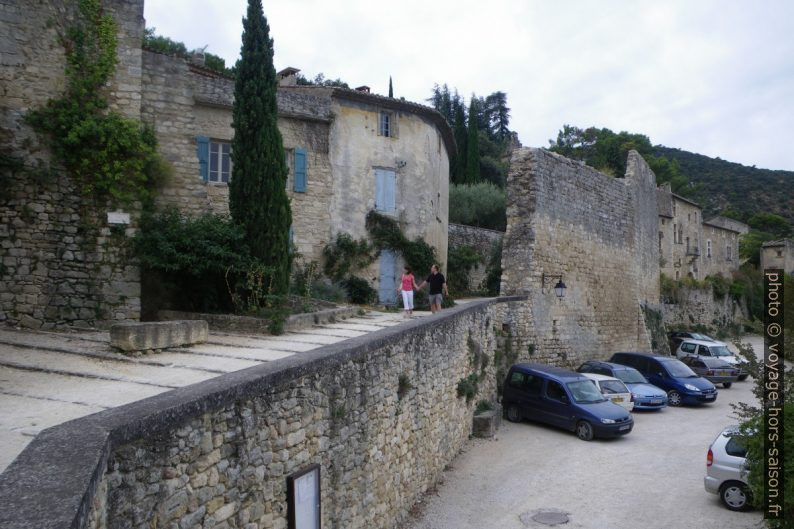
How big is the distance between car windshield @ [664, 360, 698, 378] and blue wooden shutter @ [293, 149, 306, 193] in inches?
467

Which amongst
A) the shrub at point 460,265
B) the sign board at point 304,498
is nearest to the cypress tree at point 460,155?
the shrub at point 460,265

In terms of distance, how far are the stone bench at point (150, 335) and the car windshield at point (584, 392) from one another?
888 centimetres

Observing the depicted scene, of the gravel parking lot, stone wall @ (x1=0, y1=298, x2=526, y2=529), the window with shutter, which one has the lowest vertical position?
the gravel parking lot

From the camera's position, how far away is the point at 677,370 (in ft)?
60.5

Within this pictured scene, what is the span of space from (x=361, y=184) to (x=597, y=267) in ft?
28.5

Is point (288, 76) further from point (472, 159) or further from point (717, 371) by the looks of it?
point (472, 159)

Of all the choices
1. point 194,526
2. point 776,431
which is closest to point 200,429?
point 194,526

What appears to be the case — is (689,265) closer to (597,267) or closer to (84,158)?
(597,267)

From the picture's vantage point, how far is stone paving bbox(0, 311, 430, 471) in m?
5.10

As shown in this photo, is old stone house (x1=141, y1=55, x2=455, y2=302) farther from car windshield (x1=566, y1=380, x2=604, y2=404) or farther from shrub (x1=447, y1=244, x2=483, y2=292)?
car windshield (x1=566, y1=380, x2=604, y2=404)

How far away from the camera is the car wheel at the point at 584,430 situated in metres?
13.5

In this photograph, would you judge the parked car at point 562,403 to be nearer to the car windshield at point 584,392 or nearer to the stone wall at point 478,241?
the car windshield at point 584,392

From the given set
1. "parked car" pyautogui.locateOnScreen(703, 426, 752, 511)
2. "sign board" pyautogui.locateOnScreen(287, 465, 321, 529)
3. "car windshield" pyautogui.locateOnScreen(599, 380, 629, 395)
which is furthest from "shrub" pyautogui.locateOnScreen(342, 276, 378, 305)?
"sign board" pyautogui.locateOnScreen(287, 465, 321, 529)

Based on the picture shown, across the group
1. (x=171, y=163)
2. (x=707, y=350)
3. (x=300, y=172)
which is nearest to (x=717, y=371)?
(x=707, y=350)
